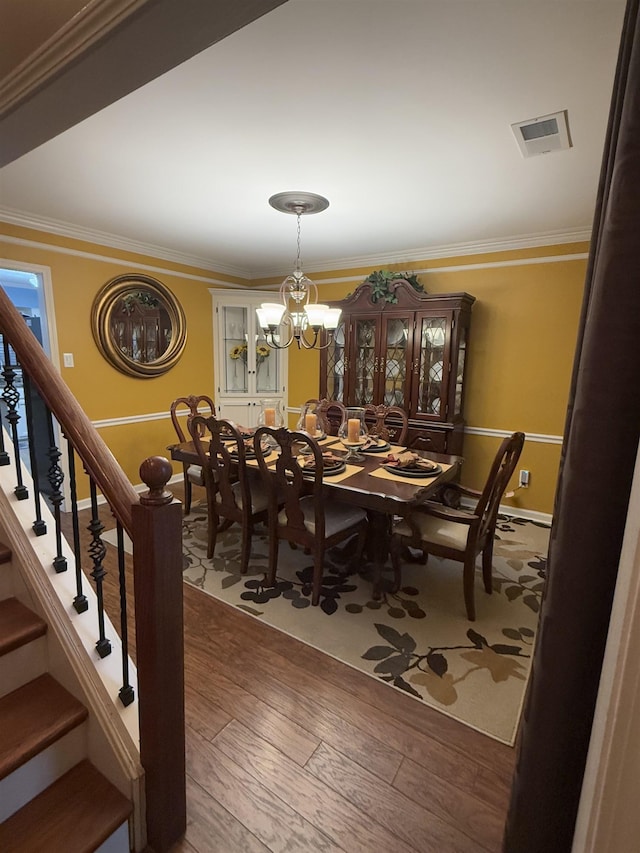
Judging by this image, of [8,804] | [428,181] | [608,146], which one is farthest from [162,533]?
[428,181]

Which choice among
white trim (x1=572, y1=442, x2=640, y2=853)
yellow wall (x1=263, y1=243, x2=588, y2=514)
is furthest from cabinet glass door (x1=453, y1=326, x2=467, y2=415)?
white trim (x1=572, y1=442, x2=640, y2=853)

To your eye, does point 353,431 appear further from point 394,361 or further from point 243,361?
point 243,361

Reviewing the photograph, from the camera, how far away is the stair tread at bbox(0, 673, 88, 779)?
114cm

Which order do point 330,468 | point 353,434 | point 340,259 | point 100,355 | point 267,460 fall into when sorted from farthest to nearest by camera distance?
point 340,259
point 100,355
point 353,434
point 267,460
point 330,468

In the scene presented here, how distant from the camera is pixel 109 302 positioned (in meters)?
3.82

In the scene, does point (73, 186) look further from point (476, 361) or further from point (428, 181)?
point (476, 361)

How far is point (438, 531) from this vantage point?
2.40 m

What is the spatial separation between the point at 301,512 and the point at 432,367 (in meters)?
2.13

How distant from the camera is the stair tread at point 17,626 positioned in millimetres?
1307

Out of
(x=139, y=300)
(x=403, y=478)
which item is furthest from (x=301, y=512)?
(x=139, y=300)

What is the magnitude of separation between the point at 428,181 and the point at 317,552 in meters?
2.32

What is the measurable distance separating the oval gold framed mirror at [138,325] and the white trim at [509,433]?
3.21 m

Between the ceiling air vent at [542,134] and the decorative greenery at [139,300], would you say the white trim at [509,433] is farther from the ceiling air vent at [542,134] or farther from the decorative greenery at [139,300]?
the decorative greenery at [139,300]

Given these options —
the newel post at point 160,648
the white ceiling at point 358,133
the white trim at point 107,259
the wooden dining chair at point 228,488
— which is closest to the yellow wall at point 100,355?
the white trim at point 107,259
